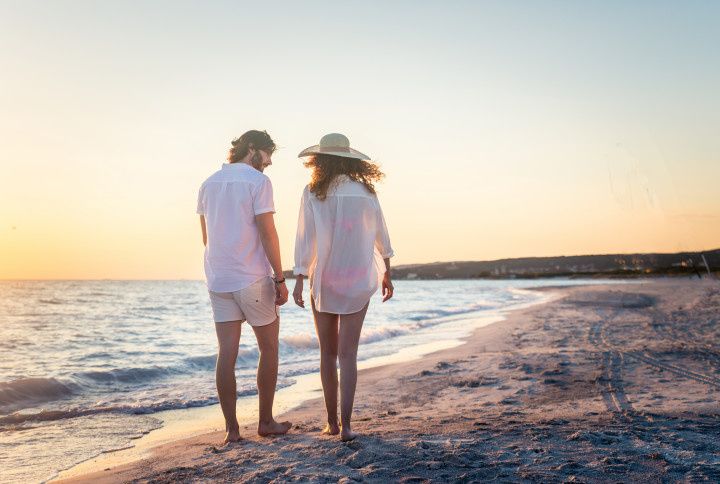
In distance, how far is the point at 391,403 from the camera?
17.6 ft

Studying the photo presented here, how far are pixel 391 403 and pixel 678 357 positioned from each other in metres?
Result: 3.84

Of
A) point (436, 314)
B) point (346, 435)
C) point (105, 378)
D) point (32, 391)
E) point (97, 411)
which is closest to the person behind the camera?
point (346, 435)

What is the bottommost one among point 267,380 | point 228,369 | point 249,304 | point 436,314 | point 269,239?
point 436,314

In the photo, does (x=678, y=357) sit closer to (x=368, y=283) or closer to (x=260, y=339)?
(x=368, y=283)

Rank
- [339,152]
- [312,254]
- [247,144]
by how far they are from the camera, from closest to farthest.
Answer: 1. [339,152]
2. [312,254]
3. [247,144]

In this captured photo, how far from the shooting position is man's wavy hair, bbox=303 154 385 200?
373 cm

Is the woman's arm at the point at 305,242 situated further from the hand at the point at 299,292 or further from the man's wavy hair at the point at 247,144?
the man's wavy hair at the point at 247,144

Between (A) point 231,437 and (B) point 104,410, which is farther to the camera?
(B) point 104,410

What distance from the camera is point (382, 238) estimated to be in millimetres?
3871

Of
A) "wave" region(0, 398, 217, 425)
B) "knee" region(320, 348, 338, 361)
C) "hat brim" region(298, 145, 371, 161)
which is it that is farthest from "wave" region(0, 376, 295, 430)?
"hat brim" region(298, 145, 371, 161)

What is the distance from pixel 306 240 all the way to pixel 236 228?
0.45 m

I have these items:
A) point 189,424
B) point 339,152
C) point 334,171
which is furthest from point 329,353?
point 189,424

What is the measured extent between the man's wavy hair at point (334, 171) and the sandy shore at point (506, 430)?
1588 millimetres

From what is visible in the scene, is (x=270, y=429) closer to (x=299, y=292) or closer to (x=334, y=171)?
(x=299, y=292)
